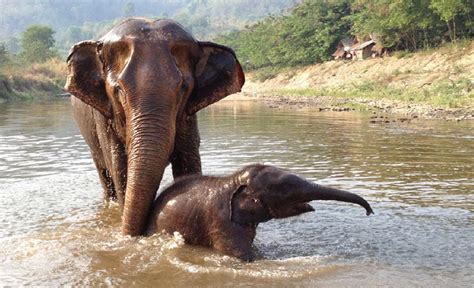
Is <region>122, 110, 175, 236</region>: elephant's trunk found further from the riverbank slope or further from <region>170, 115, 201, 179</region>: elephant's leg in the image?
the riverbank slope

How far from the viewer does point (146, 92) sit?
5766 mm

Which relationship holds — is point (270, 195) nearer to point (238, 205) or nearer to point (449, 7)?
point (238, 205)

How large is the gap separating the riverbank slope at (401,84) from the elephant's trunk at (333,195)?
15.7 metres

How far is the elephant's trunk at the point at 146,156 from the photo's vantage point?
5793 millimetres

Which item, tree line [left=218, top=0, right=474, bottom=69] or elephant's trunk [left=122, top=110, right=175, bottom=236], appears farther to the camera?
tree line [left=218, top=0, right=474, bottom=69]

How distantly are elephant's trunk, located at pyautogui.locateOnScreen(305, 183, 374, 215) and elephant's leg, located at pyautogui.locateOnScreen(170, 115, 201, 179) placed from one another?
1852mm

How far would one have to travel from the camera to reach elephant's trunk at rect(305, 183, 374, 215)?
5336mm

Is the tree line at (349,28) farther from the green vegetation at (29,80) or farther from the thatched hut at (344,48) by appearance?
the green vegetation at (29,80)

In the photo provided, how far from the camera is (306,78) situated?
192 ft

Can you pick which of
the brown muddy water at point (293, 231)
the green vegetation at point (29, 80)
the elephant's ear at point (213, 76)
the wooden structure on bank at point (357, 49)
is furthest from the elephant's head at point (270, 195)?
the wooden structure on bank at point (357, 49)

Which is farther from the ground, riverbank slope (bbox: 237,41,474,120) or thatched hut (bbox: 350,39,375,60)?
thatched hut (bbox: 350,39,375,60)

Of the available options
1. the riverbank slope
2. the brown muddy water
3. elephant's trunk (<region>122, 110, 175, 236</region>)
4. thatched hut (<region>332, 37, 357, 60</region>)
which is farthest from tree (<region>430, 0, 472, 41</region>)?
elephant's trunk (<region>122, 110, 175, 236</region>)

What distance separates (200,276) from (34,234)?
8.24 ft

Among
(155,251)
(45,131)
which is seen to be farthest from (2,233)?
(45,131)
